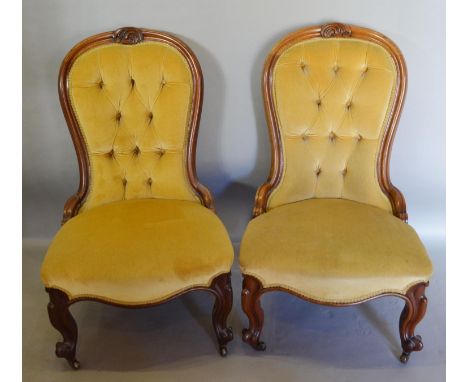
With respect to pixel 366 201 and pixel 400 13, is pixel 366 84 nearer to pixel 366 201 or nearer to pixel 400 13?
pixel 400 13

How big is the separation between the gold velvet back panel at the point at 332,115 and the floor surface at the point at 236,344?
1.17 feet

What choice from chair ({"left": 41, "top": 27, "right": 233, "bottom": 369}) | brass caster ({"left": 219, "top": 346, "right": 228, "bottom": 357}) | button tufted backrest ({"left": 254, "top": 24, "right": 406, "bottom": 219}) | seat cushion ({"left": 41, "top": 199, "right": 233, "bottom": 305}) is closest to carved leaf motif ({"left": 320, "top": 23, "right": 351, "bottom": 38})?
button tufted backrest ({"left": 254, "top": 24, "right": 406, "bottom": 219})

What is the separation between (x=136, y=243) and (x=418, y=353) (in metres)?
0.82

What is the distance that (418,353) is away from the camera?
1.31 meters

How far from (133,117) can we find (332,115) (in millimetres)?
570

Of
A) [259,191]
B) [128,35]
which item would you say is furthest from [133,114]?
[259,191]

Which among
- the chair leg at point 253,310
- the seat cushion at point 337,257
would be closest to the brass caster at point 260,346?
the chair leg at point 253,310

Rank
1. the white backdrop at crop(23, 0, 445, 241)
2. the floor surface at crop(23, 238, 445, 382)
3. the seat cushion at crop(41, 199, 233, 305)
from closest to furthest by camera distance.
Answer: the seat cushion at crop(41, 199, 233, 305) → the floor surface at crop(23, 238, 445, 382) → the white backdrop at crop(23, 0, 445, 241)

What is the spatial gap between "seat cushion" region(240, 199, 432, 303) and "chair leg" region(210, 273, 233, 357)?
2.8 inches

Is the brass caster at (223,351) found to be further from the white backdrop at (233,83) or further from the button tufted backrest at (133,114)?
the white backdrop at (233,83)

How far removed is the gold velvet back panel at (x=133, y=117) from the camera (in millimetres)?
1351

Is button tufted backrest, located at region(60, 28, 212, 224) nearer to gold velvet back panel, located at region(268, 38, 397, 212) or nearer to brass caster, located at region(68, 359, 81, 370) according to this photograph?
gold velvet back panel, located at region(268, 38, 397, 212)

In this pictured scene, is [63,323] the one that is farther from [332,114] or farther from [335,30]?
[335,30]

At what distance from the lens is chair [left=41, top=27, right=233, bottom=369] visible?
1.14m
